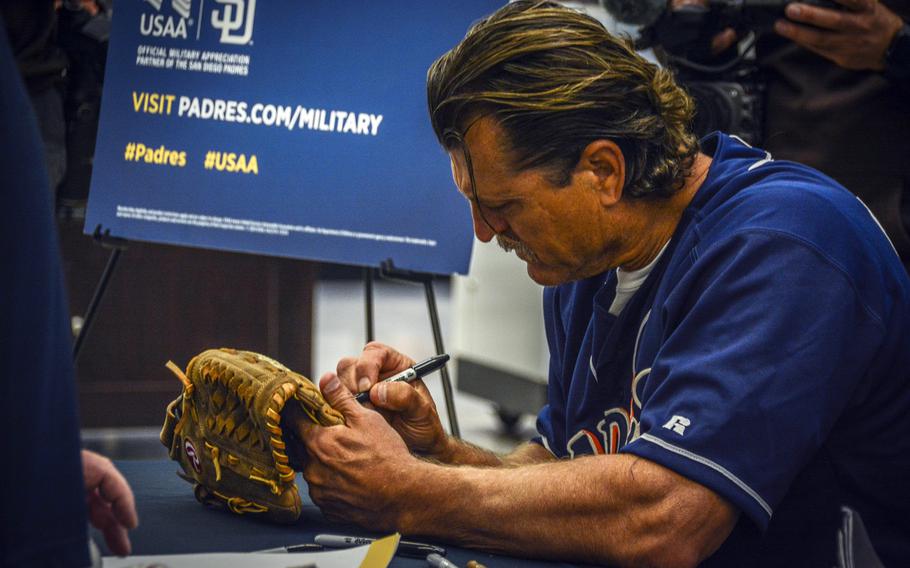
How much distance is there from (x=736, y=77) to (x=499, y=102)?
43.6 inches

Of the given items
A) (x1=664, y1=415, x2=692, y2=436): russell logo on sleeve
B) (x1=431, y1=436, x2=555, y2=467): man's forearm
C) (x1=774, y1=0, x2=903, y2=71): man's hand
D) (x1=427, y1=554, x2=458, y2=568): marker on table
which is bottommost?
(x1=431, y1=436, x2=555, y2=467): man's forearm

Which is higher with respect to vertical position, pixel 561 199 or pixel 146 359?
pixel 561 199

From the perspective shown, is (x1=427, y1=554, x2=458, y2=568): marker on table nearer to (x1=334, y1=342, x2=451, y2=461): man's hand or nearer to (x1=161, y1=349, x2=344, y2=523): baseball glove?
(x1=161, y1=349, x2=344, y2=523): baseball glove

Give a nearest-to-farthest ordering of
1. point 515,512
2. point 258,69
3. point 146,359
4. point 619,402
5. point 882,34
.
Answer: point 515,512, point 619,402, point 882,34, point 258,69, point 146,359

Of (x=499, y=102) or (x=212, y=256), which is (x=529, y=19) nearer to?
(x=499, y=102)

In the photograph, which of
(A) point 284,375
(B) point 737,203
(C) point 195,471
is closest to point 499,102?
(B) point 737,203

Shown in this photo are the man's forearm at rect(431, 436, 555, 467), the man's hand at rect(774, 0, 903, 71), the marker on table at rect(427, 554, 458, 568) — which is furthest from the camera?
the man's hand at rect(774, 0, 903, 71)

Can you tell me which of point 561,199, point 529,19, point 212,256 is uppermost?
point 529,19

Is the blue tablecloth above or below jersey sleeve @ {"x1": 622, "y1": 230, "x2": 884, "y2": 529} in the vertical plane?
below

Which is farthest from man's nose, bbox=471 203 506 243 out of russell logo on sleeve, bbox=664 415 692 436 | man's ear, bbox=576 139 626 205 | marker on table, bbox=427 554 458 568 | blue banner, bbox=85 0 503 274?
blue banner, bbox=85 0 503 274

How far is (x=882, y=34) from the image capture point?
2098 mm

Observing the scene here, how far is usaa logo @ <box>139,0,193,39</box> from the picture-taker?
2.24 metres

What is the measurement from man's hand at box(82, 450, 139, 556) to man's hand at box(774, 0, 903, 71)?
1.68m

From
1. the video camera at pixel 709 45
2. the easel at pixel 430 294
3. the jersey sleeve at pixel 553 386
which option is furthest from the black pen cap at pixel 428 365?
the video camera at pixel 709 45
